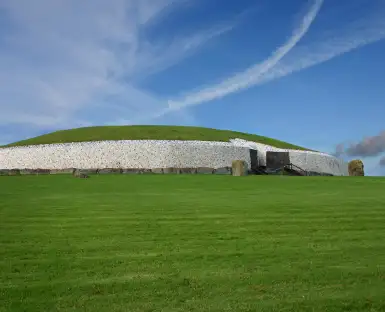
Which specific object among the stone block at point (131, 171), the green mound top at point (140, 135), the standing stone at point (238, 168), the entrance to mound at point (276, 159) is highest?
the green mound top at point (140, 135)

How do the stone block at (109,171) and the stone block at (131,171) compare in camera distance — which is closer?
the stone block at (109,171)

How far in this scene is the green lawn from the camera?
6551mm

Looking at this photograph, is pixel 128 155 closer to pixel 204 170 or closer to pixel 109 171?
pixel 109 171

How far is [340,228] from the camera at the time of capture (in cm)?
1128

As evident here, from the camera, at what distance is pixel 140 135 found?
47.7 m

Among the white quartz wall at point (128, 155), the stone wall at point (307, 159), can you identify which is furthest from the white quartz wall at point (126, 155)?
the stone wall at point (307, 159)

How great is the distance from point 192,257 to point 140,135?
3977 centimetres

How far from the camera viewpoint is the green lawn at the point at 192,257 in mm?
6551

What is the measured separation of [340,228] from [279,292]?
5080 millimetres

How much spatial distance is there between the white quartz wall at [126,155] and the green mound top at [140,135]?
2951 millimetres

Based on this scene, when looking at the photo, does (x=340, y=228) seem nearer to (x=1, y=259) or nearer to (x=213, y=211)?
(x=213, y=211)

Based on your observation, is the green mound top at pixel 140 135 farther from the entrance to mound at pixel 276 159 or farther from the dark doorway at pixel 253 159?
the entrance to mound at pixel 276 159

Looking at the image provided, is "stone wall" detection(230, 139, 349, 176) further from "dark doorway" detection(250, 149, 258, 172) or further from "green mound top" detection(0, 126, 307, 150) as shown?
"green mound top" detection(0, 126, 307, 150)

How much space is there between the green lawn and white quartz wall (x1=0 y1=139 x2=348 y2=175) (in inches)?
1089
